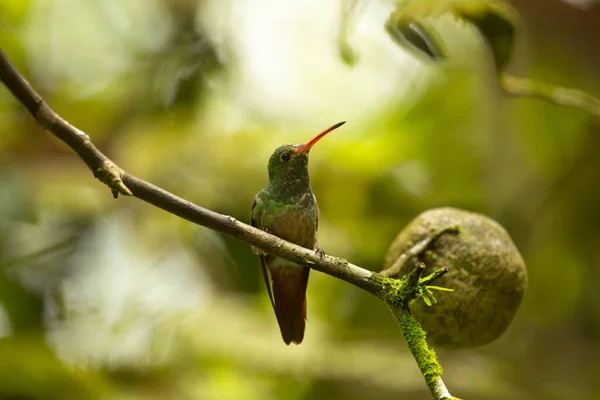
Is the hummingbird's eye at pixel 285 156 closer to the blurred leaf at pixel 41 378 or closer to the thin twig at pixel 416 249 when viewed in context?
the thin twig at pixel 416 249

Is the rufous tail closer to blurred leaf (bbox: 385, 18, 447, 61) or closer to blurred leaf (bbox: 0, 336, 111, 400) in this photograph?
blurred leaf (bbox: 385, 18, 447, 61)

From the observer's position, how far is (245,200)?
4.05 metres

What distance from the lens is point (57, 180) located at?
166 inches

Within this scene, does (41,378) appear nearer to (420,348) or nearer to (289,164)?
(289,164)

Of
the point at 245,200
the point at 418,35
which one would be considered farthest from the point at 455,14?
the point at 245,200

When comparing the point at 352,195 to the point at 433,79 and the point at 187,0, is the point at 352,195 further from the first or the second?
the point at 187,0

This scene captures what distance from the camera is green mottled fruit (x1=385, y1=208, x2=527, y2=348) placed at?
1.62 m

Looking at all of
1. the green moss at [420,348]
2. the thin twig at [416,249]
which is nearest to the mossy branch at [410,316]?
the green moss at [420,348]

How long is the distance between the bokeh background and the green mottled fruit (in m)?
1.64

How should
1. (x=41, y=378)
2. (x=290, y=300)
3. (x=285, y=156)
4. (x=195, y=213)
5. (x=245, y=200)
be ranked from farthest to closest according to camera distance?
(x=245, y=200), (x=41, y=378), (x=285, y=156), (x=290, y=300), (x=195, y=213)

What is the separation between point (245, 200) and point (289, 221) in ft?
6.26

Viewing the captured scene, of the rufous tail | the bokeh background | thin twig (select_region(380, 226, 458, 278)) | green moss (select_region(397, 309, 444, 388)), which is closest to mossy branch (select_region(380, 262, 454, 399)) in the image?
green moss (select_region(397, 309, 444, 388))

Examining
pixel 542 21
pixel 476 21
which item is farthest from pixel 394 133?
pixel 476 21

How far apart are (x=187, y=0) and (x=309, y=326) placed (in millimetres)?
2272
